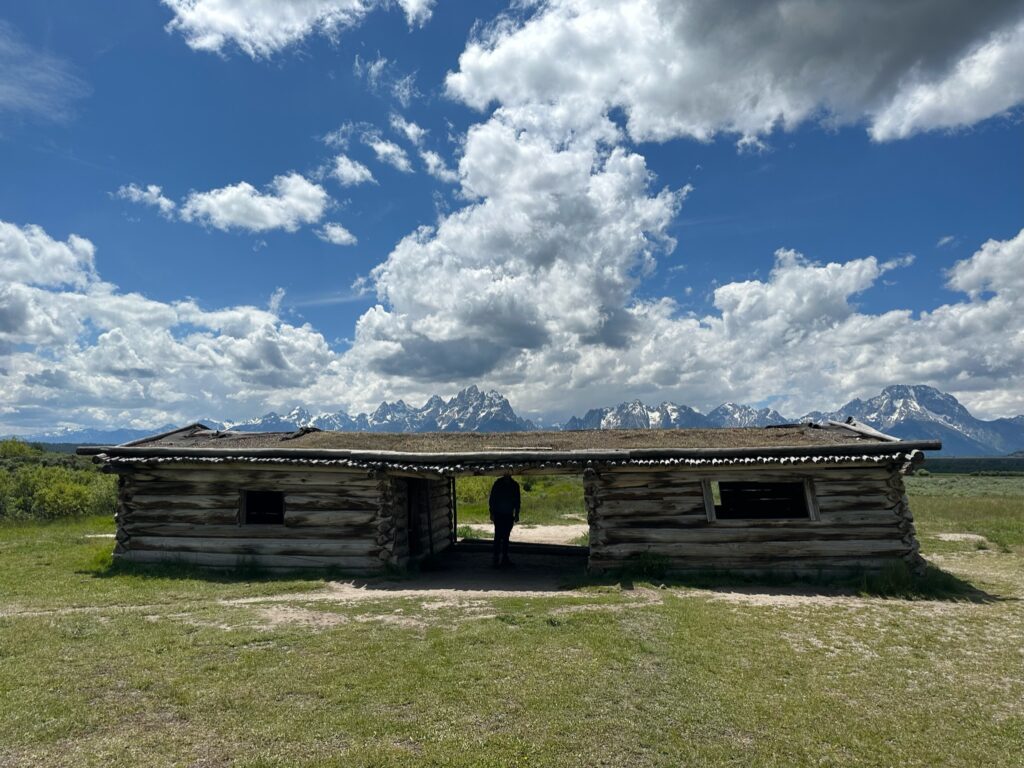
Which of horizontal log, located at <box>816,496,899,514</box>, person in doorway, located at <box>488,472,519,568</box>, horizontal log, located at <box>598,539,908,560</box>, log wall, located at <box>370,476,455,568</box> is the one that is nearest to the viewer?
horizontal log, located at <box>598,539,908,560</box>

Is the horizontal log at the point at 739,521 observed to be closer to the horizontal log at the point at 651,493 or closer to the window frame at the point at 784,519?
the window frame at the point at 784,519

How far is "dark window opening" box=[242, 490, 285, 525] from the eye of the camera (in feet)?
54.3

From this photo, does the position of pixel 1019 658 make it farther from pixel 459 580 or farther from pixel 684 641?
pixel 459 580

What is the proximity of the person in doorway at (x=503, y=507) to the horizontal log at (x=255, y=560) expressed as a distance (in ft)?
9.71

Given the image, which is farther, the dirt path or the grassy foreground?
the dirt path

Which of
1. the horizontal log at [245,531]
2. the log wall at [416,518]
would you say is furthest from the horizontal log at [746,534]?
the horizontal log at [245,531]

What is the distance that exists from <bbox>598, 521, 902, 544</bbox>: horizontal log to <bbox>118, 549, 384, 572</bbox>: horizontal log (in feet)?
18.0

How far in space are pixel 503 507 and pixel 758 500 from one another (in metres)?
8.41

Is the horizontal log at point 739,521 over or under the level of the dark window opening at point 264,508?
under

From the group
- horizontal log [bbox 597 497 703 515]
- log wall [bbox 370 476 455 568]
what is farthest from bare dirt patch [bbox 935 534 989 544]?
log wall [bbox 370 476 455 568]

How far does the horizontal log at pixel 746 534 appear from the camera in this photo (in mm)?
12648

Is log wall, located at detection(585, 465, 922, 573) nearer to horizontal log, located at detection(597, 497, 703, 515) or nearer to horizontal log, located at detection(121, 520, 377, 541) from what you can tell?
horizontal log, located at detection(597, 497, 703, 515)

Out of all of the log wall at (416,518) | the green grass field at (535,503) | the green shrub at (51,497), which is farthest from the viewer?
the green shrub at (51,497)

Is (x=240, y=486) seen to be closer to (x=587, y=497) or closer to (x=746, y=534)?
(x=587, y=497)
